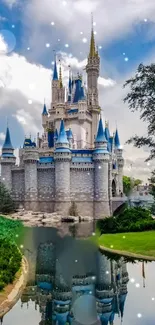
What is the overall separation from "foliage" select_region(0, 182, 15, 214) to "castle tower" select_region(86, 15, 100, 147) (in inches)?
699

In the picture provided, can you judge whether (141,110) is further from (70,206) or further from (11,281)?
(70,206)

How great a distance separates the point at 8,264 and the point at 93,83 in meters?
48.0

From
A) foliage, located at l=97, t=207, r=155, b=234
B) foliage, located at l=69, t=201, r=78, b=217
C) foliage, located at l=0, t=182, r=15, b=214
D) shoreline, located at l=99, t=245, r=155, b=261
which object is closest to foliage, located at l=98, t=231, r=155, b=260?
shoreline, located at l=99, t=245, r=155, b=261

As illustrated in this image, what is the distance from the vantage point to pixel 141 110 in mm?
16422

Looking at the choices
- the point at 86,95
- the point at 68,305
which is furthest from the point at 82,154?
the point at 68,305

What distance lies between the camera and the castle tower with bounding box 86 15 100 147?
56812mm

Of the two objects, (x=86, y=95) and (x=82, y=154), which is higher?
(x=86, y=95)

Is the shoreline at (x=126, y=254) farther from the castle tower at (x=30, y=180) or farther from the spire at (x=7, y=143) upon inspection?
the spire at (x=7, y=143)

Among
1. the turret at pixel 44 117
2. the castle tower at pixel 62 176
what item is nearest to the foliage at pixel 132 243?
the castle tower at pixel 62 176

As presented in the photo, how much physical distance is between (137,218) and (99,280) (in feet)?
46.3

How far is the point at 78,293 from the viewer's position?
11.8m

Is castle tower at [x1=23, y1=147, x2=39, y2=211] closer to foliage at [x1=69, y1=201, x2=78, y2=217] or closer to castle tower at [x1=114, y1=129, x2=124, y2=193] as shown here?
foliage at [x1=69, y1=201, x2=78, y2=217]

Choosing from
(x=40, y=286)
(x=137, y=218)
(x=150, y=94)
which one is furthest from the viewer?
(x=137, y=218)

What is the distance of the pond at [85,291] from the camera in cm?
932
